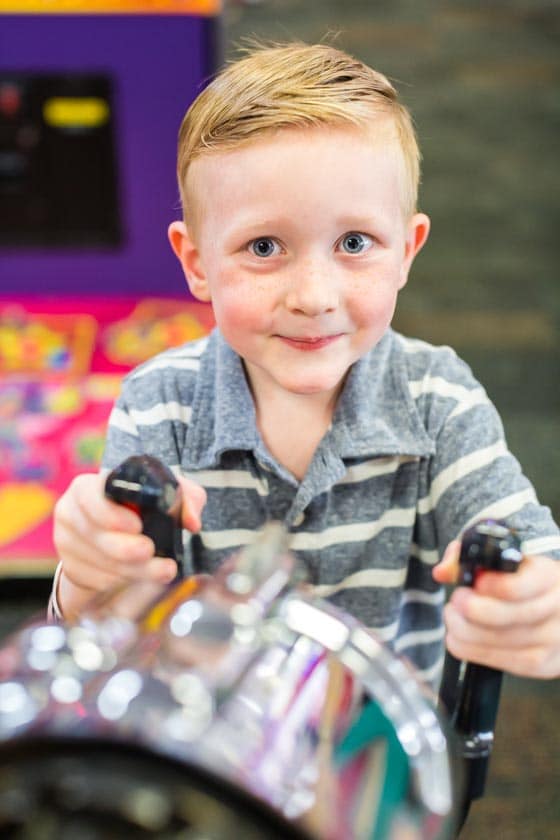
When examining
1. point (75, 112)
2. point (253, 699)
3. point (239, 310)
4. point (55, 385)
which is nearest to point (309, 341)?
point (239, 310)

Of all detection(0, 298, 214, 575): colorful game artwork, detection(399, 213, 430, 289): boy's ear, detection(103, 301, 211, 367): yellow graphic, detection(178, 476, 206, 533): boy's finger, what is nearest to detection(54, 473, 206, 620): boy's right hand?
detection(178, 476, 206, 533): boy's finger

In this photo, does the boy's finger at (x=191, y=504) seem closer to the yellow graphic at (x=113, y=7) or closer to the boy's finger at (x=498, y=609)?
the boy's finger at (x=498, y=609)

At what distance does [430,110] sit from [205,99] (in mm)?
3514

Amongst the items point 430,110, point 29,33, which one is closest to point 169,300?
point 29,33

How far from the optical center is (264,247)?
0.57m

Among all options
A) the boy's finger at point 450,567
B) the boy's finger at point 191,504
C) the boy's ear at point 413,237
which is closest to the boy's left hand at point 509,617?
the boy's finger at point 450,567

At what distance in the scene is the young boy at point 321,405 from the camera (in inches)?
20.4

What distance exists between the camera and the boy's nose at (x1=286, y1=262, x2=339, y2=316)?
555 mm

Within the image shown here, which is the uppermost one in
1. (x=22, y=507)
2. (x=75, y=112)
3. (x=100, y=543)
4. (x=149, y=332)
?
(x=100, y=543)

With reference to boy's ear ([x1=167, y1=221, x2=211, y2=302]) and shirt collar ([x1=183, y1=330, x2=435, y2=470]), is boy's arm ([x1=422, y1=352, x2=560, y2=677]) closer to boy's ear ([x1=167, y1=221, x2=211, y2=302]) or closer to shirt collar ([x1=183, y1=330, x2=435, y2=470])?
shirt collar ([x1=183, y1=330, x2=435, y2=470])

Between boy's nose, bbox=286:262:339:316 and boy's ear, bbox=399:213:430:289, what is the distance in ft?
0.29

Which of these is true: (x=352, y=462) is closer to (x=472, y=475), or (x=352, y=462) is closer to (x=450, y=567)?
(x=472, y=475)

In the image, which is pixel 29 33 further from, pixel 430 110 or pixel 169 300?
pixel 430 110

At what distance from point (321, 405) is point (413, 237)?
142 millimetres
